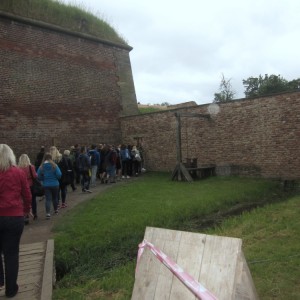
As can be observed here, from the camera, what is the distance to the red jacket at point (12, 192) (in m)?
4.48

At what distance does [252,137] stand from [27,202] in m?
11.7

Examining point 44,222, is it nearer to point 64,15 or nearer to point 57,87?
point 57,87

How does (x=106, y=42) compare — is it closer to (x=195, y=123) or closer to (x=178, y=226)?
(x=195, y=123)

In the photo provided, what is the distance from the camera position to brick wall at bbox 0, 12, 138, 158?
16312mm

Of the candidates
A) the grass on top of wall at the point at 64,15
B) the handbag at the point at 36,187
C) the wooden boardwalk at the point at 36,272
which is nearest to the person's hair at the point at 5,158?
the wooden boardwalk at the point at 36,272

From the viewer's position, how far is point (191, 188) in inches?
506

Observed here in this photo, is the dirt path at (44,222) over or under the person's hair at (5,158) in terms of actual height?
under

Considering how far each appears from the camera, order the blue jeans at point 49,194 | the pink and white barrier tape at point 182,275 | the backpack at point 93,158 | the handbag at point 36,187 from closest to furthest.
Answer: the pink and white barrier tape at point 182,275 → the handbag at point 36,187 → the blue jeans at point 49,194 → the backpack at point 93,158

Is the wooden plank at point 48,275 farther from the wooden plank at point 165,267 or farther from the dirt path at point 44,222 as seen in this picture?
the wooden plank at point 165,267

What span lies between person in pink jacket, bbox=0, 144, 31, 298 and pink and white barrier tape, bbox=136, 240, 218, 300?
2041 millimetres

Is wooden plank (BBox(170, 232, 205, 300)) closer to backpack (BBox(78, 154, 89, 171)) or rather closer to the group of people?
the group of people

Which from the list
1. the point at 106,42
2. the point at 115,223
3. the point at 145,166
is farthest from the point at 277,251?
the point at 106,42

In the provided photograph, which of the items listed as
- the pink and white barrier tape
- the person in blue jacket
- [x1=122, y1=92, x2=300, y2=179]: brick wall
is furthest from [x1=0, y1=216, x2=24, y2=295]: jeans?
[x1=122, y1=92, x2=300, y2=179]: brick wall

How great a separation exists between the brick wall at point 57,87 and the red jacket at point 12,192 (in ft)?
39.2
